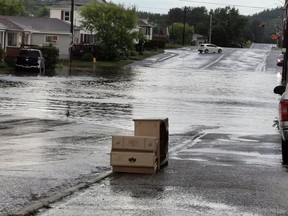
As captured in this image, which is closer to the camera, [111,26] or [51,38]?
[51,38]

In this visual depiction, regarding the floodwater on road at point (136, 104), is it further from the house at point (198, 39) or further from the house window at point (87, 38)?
the house at point (198, 39)

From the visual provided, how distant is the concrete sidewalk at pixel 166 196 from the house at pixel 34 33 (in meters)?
59.9

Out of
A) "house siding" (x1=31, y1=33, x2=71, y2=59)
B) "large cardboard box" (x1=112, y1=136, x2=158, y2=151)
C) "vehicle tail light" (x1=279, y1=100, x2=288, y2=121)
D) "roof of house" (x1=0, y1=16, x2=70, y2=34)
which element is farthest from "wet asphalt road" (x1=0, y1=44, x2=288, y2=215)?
"house siding" (x1=31, y1=33, x2=71, y2=59)

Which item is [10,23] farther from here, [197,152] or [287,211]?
[287,211]

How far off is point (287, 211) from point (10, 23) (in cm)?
6592

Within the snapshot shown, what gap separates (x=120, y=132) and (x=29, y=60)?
3591cm

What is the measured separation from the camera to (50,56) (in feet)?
193

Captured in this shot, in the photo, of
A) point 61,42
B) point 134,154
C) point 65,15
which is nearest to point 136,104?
point 134,154

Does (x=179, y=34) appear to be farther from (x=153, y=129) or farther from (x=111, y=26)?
(x=153, y=129)

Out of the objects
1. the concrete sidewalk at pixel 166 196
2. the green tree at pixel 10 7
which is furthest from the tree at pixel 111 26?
the concrete sidewalk at pixel 166 196

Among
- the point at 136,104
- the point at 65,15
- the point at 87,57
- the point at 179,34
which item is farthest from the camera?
the point at 179,34

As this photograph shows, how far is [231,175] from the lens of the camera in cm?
1140

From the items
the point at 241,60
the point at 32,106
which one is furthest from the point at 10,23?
the point at 32,106

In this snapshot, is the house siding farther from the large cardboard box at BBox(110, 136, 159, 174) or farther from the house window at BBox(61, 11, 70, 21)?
the large cardboard box at BBox(110, 136, 159, 174)
